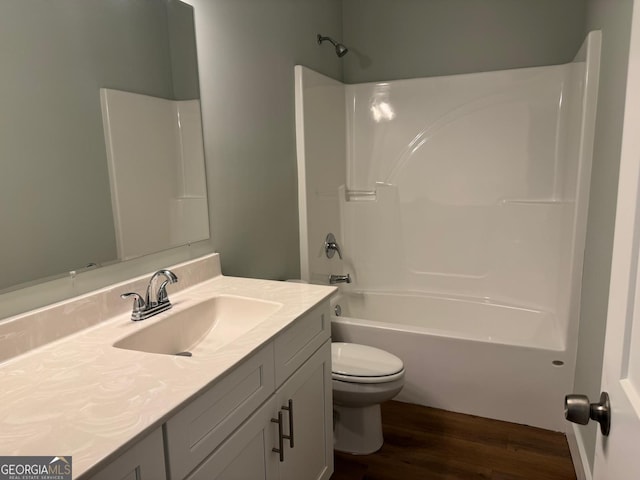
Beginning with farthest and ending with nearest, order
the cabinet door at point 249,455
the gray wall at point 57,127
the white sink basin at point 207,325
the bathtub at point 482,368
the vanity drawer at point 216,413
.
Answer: the bathtub at point 482,368, the white sink basin at point 207,325, the gray wall at point 57,127, the cabinet door at point 249,455, the vanity drawer at point 216,413

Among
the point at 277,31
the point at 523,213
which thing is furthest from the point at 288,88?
the point at 523,213

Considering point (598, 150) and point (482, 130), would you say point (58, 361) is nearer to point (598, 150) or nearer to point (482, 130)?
point (598, 150)

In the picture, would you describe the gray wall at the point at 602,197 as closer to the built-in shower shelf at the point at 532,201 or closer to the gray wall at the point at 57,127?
the built-in shower shelf at the point at 532,201

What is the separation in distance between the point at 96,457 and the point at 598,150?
215 cm

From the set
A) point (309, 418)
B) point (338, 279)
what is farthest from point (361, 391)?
point (338, 279)

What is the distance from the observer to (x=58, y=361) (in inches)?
44.9

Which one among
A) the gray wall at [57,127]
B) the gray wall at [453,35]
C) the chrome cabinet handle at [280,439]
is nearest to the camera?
the gray wall at [57,127]

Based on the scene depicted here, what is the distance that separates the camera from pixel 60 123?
1288mm

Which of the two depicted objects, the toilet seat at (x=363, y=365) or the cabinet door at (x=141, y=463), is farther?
the toilet seat at (x=363, y=365)

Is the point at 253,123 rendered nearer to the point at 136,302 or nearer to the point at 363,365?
the point at 136,302

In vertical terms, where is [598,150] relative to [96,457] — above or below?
above

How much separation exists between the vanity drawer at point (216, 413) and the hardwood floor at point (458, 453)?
0.96 meters

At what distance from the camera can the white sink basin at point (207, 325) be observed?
145cm

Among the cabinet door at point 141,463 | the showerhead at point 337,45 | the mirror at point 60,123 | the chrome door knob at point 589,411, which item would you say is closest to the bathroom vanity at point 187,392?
the cabinet door at point 141,463
